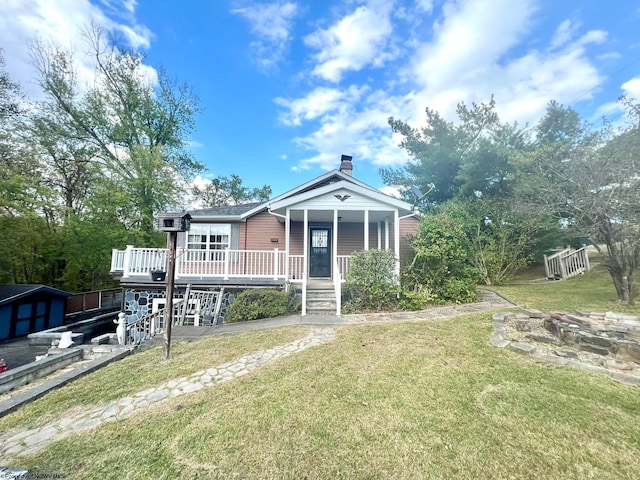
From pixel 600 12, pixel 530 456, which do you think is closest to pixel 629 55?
pixel 600 12

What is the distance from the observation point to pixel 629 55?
8.77m

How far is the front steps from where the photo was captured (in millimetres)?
7566

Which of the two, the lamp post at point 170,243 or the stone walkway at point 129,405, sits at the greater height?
the lamp post at point 170,243

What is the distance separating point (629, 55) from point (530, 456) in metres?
13.7

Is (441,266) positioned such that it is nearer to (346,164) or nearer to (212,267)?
(346,164)

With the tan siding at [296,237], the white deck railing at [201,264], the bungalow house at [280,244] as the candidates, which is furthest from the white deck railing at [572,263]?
the white deck railing at [201,264]

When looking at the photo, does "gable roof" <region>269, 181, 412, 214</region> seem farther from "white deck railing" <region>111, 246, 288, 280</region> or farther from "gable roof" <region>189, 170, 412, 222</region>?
"white deck railing" <region>111, 246, 288, 280</region>

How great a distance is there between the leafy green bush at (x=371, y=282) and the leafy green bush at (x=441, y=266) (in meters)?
0.81

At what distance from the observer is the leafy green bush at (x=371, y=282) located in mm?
7648

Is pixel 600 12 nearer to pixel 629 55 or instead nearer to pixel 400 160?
pixel 629 55

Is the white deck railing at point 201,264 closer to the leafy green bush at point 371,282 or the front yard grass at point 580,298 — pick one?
the leafy green bush at point 371,282

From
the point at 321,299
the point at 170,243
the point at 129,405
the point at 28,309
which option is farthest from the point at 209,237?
the point at 129,405

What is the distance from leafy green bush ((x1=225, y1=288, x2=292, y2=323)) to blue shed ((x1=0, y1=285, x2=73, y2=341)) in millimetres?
9372

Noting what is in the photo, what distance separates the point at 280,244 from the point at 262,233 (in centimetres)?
91
